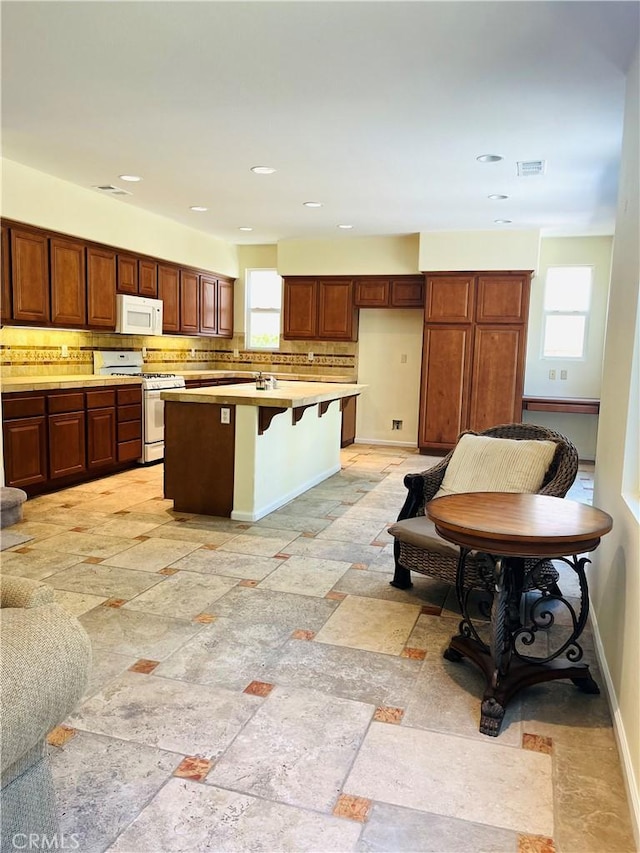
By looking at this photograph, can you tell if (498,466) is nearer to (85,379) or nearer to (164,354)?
(85,379)

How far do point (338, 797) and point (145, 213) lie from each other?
612 cm

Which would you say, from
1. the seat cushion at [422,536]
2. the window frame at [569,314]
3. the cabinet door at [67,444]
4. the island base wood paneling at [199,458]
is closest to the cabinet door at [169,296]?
the cabinet door at [67,444]

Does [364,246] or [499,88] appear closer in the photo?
[499,88]

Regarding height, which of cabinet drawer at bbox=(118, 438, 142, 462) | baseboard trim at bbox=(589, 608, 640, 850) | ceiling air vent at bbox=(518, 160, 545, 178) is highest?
ceiling air vent at bbox=(518, 160, 545, 178)

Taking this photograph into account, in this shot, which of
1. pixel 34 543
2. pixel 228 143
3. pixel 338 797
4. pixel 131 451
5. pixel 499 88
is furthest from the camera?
pixel 131 451

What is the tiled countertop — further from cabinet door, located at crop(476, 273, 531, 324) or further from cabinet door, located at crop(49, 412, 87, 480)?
cabinet door, located at crop(476, 273, 531, 324)

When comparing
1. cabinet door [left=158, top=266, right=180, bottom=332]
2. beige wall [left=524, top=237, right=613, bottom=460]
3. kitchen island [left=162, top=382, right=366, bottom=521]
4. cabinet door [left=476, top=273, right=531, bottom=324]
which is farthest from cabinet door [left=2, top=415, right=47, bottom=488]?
beige wall [left=524, top=237, right=613, bottom=460]

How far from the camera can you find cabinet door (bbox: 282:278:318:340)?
820cm

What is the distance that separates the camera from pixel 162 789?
184cm

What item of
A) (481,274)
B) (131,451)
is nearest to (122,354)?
(131,451)

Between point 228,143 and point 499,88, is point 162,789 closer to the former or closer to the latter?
point 499,88

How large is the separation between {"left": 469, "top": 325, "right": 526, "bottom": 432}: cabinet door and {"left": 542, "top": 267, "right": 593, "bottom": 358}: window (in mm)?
689

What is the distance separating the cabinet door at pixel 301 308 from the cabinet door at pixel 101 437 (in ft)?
10.0

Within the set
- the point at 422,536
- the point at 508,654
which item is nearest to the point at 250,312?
the point at 422,536
